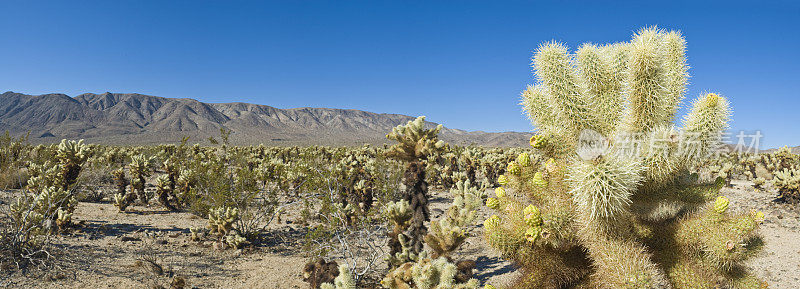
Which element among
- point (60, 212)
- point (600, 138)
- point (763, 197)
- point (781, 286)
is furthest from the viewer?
point (763, 197)

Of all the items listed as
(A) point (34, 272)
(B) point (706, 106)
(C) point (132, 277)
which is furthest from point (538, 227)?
(A) point (34, 272)

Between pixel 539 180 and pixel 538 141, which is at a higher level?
pixel 538 141

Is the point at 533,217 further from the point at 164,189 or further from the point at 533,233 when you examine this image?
the point at 164,189

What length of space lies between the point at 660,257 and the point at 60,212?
9.32 meters

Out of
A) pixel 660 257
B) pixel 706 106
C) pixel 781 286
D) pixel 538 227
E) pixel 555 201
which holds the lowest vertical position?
pixel 781 286

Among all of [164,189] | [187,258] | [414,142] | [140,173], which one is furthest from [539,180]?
[140,173]

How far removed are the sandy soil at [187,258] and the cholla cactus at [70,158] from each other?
0.96 metres

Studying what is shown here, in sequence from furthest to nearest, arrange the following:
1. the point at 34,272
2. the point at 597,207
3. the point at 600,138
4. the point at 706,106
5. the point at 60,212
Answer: the point at 60,212, the point at 34,272, the point at 600,138, the point at 706,106, the point at 597,207

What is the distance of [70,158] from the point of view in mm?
9070

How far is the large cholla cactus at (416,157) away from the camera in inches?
193

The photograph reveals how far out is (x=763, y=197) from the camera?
44.3 feet

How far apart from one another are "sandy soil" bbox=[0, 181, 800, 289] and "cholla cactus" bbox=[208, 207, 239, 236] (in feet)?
1.34

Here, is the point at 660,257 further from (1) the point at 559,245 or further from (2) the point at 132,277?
(2) the point at 132,277

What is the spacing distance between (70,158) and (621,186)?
39.2 feet
